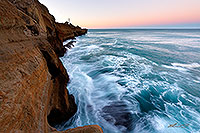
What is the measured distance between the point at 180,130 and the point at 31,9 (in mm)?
6766

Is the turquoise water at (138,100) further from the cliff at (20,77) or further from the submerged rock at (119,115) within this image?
the cliff at (20,77)

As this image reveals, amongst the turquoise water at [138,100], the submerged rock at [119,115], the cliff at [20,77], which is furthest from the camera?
the turquoise water at [138,100]

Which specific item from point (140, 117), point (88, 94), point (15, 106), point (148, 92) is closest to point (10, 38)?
point (15, 106)

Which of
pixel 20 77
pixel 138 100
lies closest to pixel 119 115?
pixel 138 100

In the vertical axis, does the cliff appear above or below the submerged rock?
above

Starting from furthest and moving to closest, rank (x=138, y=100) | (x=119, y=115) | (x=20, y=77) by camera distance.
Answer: (x=138, y=100) → (x=119, y=115) → (x=20, y=77)

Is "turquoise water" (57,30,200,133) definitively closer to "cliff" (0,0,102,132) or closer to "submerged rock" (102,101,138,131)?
"submerged rock" (102,101,138,131)

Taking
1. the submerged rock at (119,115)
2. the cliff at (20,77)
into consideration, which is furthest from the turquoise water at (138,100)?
the cliff at (20,77)

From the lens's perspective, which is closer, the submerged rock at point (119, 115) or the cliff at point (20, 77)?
the cliff at point (20, 77)

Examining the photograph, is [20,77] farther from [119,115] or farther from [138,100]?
[138,100]

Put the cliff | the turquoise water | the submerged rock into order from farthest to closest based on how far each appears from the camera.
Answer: the turquoise water
the submerged rock
the cliff

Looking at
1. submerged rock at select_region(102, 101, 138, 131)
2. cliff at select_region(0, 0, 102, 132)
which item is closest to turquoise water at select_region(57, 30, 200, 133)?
submerged rock at select_region(102, 101, 138, 131)

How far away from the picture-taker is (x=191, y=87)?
6.29 meters

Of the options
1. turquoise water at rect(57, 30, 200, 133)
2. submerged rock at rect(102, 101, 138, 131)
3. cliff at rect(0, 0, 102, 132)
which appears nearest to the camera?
cliff at rect(0, 0, 102, 132)
